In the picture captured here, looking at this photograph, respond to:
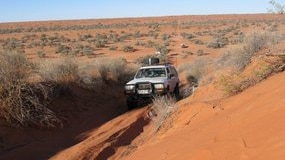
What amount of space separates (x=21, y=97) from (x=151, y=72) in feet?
19.6

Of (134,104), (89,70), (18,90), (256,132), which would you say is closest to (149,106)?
(134,104)

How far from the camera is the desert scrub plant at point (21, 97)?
46.3 feet

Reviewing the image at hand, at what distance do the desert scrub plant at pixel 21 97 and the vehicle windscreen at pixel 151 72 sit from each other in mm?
4175

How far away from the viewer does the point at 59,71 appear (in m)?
19.9

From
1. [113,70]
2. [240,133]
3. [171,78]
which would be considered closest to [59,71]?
[171,78]

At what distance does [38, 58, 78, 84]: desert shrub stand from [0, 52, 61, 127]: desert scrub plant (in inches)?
93.5

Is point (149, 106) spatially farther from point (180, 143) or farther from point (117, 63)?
point (180, 143)

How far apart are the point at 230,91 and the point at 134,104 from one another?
7.59 metres

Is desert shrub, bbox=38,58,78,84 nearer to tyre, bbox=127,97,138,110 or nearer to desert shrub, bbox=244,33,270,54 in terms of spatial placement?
tyre, bbox=127,97,138,110

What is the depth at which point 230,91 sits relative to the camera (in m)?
10.4

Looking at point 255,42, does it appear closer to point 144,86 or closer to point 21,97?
point 144,86

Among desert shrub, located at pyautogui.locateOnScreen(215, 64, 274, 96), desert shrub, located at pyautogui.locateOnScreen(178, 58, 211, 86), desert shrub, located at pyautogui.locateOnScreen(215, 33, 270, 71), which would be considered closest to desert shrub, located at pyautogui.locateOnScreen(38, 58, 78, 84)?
desert shrub, located at pyautogui.locateOnScreen(178, 58, 211, 86)

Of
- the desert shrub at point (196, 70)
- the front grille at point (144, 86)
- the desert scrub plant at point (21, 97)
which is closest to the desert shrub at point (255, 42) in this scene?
the front grille at point (144, 86)

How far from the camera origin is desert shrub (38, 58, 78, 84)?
18.7 meters
